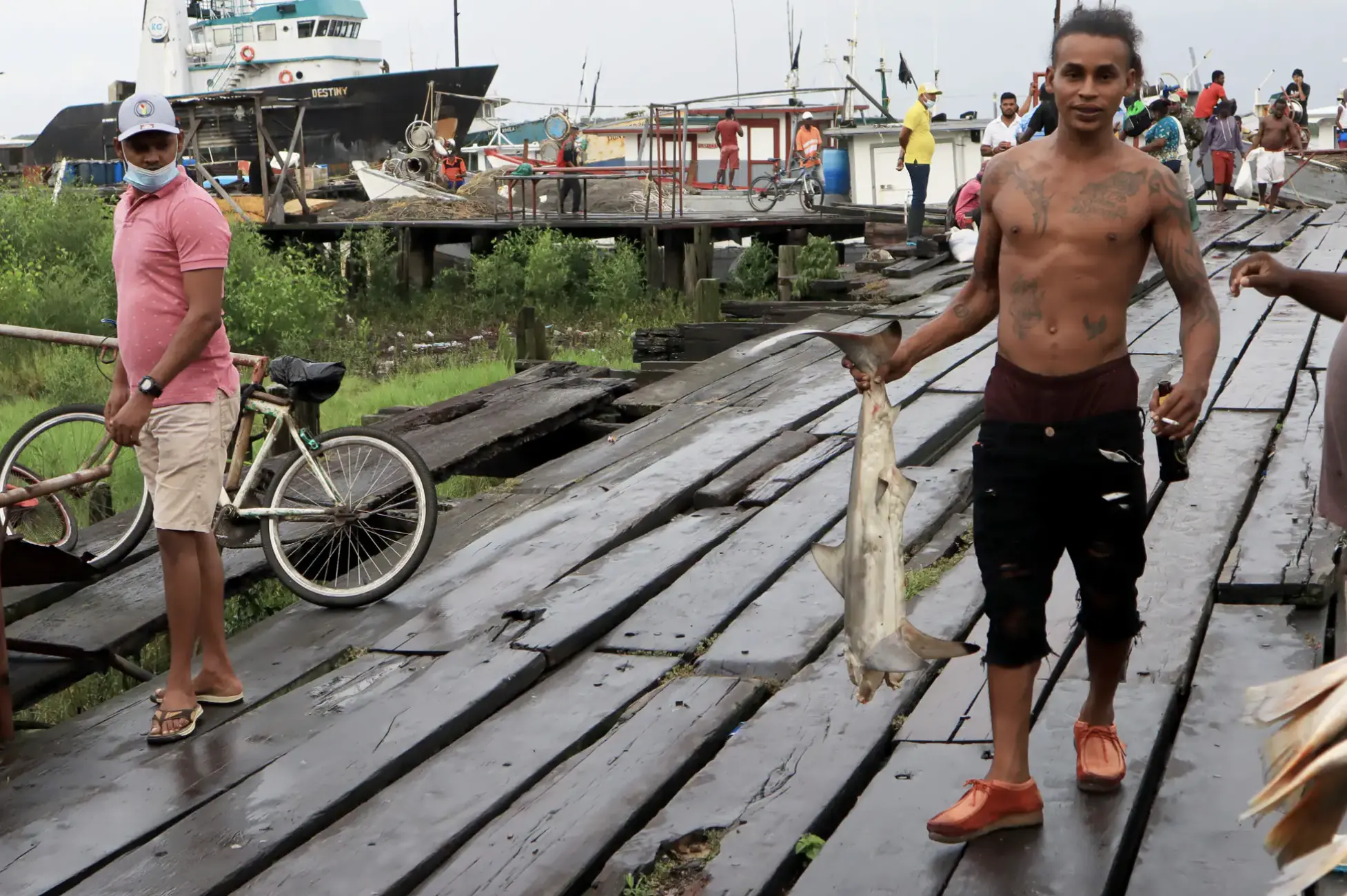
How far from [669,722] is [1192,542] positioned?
7.85 feet

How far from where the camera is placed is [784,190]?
27.0 meters

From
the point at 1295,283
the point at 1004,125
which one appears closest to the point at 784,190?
the point at 1004,125

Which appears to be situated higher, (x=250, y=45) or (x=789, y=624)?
(x=250, y=45)

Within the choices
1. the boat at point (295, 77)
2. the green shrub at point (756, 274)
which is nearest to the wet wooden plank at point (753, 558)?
the green shrub at point (756, 274)

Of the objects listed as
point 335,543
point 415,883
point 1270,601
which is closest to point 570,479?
point 335,543

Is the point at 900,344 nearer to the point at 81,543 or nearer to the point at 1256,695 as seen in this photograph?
the point at 1256,695

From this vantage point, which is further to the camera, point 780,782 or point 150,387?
point 150,387

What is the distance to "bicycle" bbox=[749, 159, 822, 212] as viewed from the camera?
84.0 feet

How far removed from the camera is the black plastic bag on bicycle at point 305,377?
6016mm

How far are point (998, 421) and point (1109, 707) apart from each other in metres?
0.79

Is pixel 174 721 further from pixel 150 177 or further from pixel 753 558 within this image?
pixel 753 558

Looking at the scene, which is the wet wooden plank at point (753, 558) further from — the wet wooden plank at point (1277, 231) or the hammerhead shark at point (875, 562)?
the wet wooden plank at point (1277, 231)

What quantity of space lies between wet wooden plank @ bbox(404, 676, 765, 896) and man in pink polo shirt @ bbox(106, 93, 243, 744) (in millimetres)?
1388

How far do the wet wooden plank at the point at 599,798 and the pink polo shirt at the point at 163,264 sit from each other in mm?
1840
